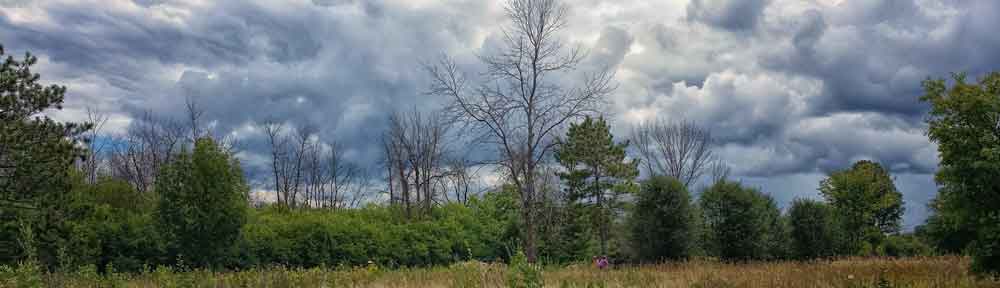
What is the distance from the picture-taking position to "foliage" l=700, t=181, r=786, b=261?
20.9 meters

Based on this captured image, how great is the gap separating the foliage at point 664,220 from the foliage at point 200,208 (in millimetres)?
11453

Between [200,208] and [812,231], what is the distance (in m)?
20.0

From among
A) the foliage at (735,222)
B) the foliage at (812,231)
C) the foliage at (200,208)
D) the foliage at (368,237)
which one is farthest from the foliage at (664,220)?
the foliage at (200,208)

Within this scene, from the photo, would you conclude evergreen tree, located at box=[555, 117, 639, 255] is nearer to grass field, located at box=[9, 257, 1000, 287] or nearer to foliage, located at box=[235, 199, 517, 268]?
foliage, located at box=[235, 199, 517, 268]

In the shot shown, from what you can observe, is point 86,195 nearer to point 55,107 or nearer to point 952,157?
point 55,107

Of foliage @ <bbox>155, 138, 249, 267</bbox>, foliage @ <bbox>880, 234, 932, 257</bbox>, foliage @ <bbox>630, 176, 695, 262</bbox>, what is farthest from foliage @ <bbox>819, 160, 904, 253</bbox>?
foliage @ <bbox>155, 138, 249, 267</bbox>

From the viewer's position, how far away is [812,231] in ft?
81.3

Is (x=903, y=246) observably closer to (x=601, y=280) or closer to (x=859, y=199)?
(x=859, y=199)

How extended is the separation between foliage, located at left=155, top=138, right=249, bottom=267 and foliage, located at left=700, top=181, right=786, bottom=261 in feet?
45.4

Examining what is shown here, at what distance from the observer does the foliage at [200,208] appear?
19.5 metres

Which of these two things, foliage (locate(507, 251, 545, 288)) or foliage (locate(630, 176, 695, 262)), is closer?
foliage (locate(507, 251, 545, 288))

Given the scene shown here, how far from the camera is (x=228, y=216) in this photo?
1988cm

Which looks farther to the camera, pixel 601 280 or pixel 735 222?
pixel 735 222

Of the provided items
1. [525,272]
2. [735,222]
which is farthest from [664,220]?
[525,272]
